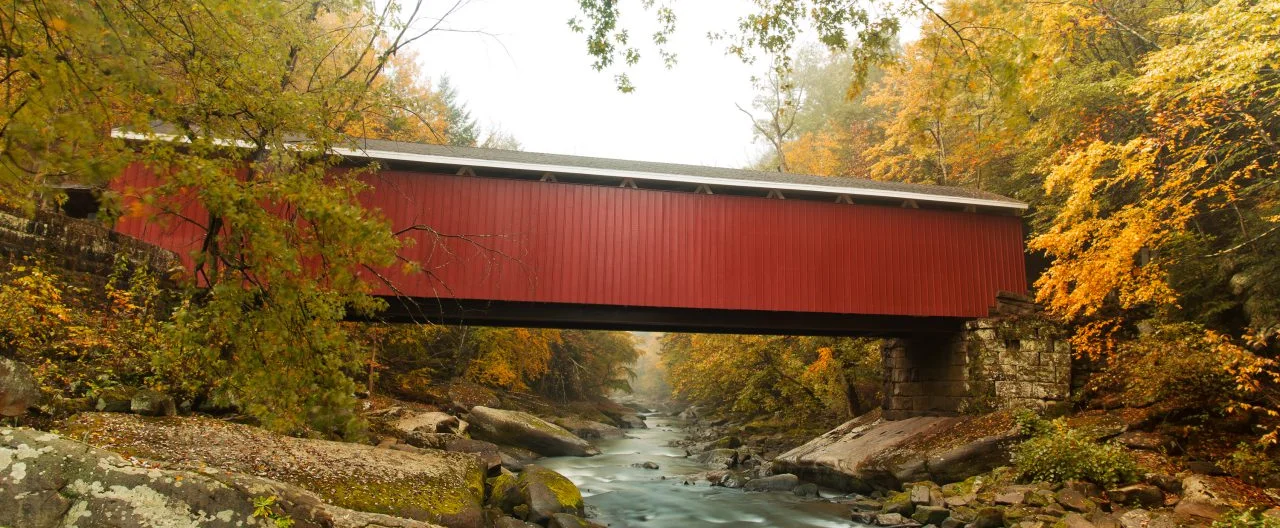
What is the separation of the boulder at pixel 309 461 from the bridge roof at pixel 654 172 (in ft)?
14.9

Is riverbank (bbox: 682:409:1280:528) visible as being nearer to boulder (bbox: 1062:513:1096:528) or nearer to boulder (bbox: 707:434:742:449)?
boulder (bbox: 1062:513:1096:528)

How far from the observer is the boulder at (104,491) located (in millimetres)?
2809

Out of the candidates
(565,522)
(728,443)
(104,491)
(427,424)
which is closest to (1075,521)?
(565,522)

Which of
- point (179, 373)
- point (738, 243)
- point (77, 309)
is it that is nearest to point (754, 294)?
point (738, 243)

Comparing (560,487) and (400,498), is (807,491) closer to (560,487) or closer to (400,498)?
(560,487)

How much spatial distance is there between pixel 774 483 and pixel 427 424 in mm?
5473

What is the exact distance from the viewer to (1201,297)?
30.7 ft

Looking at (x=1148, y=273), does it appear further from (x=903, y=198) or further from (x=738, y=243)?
(x=738, y=243)

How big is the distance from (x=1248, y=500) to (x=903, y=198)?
5.51 m

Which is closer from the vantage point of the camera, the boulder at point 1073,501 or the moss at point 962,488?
the boulder at point 1073,501

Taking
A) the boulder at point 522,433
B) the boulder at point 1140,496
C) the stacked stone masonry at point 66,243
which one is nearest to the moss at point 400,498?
the stacked stone masonry at point 66,243

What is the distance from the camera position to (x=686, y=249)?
10.0 metres

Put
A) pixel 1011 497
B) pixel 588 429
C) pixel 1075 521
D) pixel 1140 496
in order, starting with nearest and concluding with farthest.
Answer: pixel 1075 521, pixel 1140 496, pixel 1011 497, pixel 588 429

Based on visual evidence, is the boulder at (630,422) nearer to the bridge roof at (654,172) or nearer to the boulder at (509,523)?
the bridge roof at (654,172)
